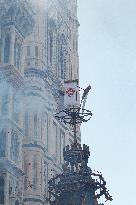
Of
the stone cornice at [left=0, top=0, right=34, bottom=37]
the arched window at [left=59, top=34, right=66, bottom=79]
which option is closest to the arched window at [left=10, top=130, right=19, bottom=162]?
the stone cornice at [left=0, top=0, right=34, bottom=37]

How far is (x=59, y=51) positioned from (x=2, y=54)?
17.5 metres

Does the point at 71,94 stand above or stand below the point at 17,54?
below

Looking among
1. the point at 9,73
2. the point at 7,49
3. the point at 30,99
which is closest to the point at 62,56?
the point at 30,99

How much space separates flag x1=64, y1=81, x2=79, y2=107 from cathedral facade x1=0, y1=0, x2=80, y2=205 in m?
12.6

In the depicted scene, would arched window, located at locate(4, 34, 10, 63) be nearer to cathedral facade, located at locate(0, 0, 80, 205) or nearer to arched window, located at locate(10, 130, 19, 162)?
cathedral facade, located at locate(0, 0, 80, 205)

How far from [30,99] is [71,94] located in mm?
25678

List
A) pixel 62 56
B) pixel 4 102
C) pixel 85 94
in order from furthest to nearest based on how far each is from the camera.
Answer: pixel 62 56 → pixel 4 102 → pixel 85 94

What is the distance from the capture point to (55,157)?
72.4 metres

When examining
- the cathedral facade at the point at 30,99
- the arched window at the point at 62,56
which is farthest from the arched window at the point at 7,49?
the arched window at the point at 62,56

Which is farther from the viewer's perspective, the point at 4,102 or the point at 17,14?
the point at 17,14

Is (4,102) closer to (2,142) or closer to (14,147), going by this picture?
(2,142)

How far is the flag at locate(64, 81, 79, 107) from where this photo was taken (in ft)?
140

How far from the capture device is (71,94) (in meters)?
43.9

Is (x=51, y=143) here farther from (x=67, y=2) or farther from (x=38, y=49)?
(x=67, y=2)
